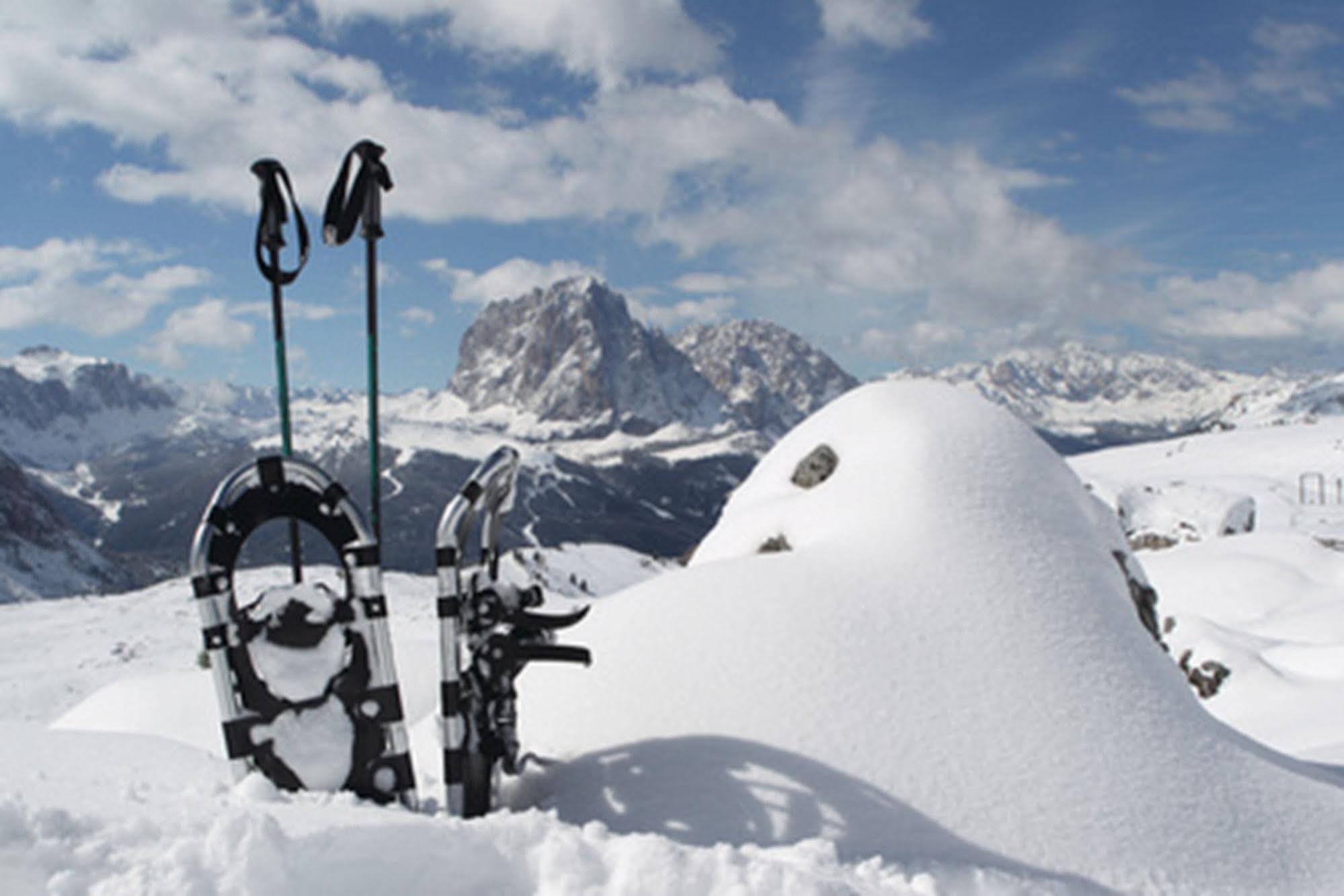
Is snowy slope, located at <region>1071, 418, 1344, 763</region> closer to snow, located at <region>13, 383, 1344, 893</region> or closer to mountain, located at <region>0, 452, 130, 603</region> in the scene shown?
snow, located at <region>13, 383, 1344, 893</region>

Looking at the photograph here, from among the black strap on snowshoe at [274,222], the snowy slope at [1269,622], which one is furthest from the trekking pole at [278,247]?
the snowy slope at [1269,622]

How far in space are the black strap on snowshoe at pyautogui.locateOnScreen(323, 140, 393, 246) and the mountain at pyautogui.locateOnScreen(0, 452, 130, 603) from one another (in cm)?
17837

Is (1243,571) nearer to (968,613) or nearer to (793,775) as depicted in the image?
(968,613)

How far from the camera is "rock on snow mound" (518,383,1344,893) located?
5.54 metres

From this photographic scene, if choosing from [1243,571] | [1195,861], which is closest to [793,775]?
[1195,861]

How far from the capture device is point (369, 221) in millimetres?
7000

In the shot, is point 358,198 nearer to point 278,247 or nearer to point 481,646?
point 278,247

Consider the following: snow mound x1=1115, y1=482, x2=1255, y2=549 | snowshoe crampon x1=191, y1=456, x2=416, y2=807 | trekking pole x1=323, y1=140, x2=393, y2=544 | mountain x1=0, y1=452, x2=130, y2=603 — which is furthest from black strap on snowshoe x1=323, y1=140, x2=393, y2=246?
mountain x1=0, y1=452, x2=130, y2=603

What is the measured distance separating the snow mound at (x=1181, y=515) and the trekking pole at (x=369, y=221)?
36918mm

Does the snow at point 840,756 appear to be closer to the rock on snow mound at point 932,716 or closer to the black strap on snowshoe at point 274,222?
the rock on snow mound at point 932,716

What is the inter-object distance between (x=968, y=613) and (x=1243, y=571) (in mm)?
20902

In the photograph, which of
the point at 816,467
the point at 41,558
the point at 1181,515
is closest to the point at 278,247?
the point at 816,467

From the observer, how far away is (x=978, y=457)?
28.3ft

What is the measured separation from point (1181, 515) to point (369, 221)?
4145 centimetres
